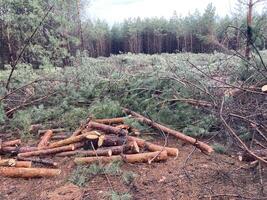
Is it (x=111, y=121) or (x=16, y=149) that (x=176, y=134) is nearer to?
(x=111, y=121)

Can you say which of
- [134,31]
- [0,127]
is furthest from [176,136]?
[134,31]

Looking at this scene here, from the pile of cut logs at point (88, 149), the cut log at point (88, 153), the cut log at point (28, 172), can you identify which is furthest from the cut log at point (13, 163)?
the cut log at point (88, 153)

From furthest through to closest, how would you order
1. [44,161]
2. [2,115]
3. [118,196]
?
[2,115] → [44,161] → [118,196]

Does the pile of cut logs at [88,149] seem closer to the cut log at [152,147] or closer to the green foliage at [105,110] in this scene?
the cut log at [152,147]

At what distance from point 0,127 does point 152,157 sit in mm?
3146

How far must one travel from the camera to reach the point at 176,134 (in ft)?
16.6

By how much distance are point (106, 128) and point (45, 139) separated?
1013 millimetres

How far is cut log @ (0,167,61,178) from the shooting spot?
13.6ft

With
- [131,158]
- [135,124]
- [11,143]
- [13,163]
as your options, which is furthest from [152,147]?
[11,143]

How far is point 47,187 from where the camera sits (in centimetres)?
390

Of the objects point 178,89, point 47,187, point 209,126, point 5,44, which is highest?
point 5,44

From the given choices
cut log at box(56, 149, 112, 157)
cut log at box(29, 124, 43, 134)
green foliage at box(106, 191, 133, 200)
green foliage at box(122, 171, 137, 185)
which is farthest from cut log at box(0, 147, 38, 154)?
green foliage at box(106, 191, 133, 200)

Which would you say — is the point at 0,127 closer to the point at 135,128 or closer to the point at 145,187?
the point at 135,128

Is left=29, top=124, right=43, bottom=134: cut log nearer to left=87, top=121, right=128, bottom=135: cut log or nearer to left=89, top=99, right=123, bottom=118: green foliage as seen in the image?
left=89, top=99, right=123, bottom=118: green foliage
